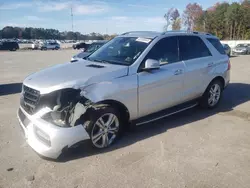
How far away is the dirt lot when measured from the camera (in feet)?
10.2

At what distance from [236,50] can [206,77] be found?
26973 millimetres

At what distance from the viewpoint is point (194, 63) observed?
16.8 ft

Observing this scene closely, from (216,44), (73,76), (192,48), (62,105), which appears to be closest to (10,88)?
(73,76)

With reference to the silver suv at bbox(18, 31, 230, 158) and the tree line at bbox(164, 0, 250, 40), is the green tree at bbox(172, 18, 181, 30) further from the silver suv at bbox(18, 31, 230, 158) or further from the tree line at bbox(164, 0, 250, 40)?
the silver suv at bbox(18, 31, 230, 158)

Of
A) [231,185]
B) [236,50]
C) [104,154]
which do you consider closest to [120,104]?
[104,154]

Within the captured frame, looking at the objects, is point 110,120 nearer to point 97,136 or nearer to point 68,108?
point 97,136

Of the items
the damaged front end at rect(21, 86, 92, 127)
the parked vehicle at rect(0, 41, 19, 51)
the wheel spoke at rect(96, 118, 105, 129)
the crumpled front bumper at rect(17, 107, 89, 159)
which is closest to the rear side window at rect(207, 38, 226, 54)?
the wheel spoke at rect(96, 118, 105, 129)

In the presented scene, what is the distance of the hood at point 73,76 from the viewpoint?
3559 millimetres

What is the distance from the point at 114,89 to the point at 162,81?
3.42 feet

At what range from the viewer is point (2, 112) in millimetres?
5836

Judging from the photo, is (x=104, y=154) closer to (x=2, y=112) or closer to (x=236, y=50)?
(x=2, y=112)

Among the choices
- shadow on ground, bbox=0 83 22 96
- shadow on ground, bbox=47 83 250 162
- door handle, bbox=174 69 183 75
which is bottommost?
shadow on ground, bbox=47 83 250 162

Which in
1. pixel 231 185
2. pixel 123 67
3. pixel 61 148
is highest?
pixel 123 67

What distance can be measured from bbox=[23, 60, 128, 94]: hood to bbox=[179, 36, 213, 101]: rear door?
5.04 ft
